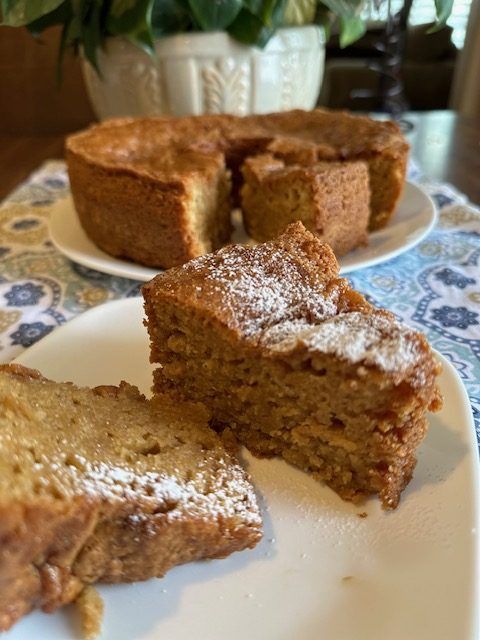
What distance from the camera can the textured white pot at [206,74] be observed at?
3.12m

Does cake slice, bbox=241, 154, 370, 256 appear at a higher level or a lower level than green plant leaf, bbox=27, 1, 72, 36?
lower

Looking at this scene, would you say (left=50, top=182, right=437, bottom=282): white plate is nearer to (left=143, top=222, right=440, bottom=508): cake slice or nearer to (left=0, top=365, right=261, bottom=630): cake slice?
(left=143, top=222, right=440, bottom=508): cake slice

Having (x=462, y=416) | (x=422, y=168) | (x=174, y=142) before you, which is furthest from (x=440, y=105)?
(x=462, y=416)

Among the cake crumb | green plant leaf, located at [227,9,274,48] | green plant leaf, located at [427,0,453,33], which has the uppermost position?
green plant leaf, located at [427,0,453,33]

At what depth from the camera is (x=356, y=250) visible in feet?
9.10

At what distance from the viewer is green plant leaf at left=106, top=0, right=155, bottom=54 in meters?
2.88

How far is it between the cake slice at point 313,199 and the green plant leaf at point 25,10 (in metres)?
1.21

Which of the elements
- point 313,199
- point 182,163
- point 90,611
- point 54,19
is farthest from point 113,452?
point 54,19

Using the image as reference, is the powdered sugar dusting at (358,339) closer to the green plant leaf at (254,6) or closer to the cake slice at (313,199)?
the cake slice at (313,199)

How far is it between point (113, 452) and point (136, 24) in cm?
231

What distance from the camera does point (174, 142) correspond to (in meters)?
3.00

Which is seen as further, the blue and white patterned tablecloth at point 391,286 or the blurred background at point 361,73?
the blurred background at point 361,73

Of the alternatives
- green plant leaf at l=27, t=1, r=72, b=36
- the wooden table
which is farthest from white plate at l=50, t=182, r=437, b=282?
green plant leaf at l=27, t=1, r=72, b=36

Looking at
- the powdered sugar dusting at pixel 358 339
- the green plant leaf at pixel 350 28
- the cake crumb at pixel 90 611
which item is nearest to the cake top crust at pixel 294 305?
the powdered sugar dusting at pixel 358 339
